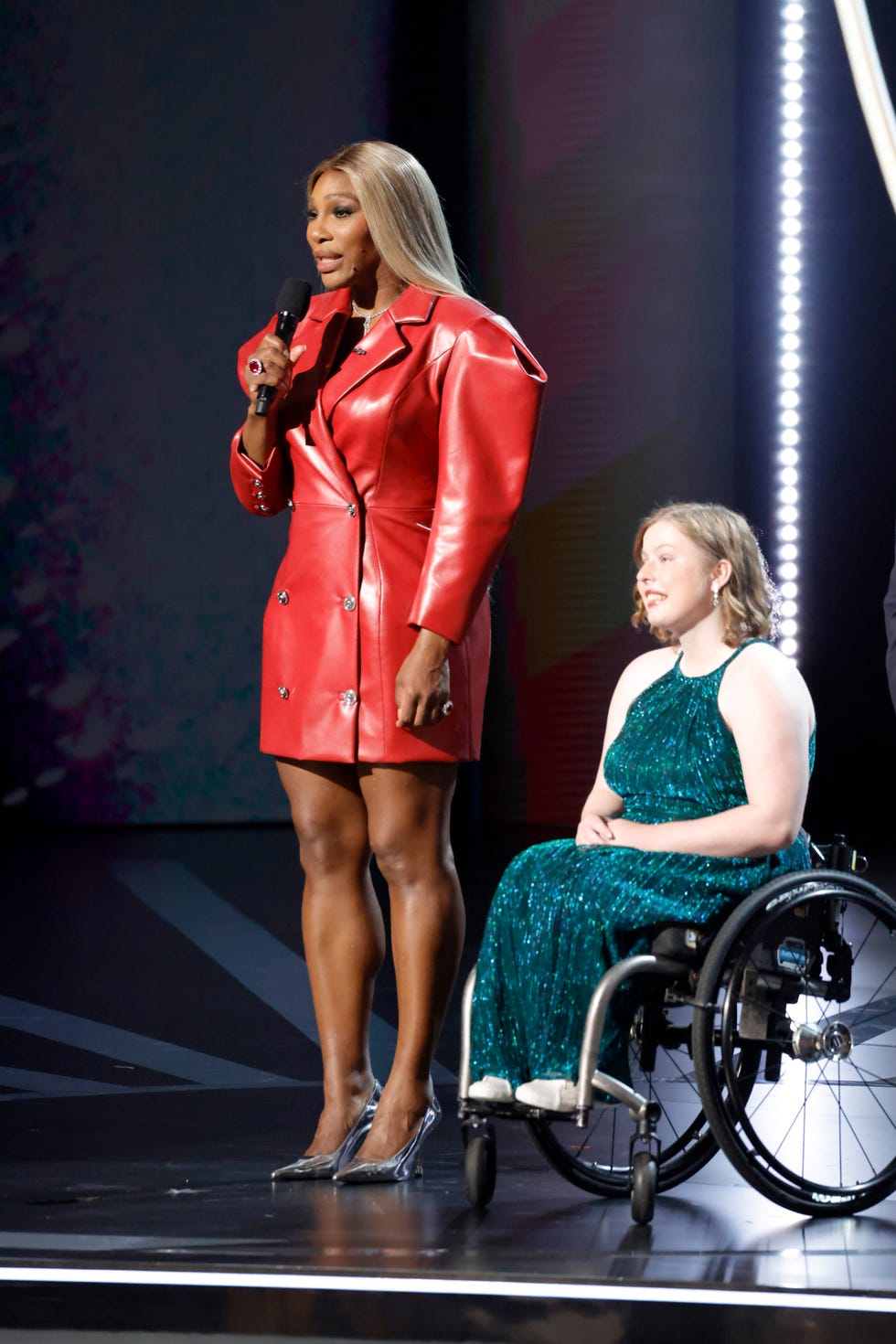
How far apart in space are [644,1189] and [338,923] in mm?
565

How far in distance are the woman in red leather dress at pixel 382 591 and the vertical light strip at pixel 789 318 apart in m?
4.86

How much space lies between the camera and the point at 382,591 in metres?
2.35

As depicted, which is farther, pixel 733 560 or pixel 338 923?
pixel 338 923

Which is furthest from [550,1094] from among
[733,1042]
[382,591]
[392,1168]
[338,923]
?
[382,591]

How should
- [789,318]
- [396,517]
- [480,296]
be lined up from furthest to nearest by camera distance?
[480,296] → [789,318] → [396,517]

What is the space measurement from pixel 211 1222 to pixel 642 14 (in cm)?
599

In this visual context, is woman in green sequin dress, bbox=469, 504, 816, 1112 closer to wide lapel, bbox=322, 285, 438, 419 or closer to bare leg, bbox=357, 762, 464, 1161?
bare leg, bbox=357, 762, 464, 1161

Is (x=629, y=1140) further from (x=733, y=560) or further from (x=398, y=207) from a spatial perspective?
(x=398, y=207)

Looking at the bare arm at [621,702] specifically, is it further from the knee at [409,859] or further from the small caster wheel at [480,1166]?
the small caster wheel at [480,1166]

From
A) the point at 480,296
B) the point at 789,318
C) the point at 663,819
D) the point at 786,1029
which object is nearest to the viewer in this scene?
the point at 786,1029

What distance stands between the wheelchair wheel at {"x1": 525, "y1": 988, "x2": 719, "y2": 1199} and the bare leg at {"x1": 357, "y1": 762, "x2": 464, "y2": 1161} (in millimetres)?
191

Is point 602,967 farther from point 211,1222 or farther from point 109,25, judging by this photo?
point 109,25

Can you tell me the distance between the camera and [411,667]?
229cm

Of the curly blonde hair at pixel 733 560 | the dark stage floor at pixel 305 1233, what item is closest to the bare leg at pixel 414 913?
the dark stage floor at pixel 305 1233
